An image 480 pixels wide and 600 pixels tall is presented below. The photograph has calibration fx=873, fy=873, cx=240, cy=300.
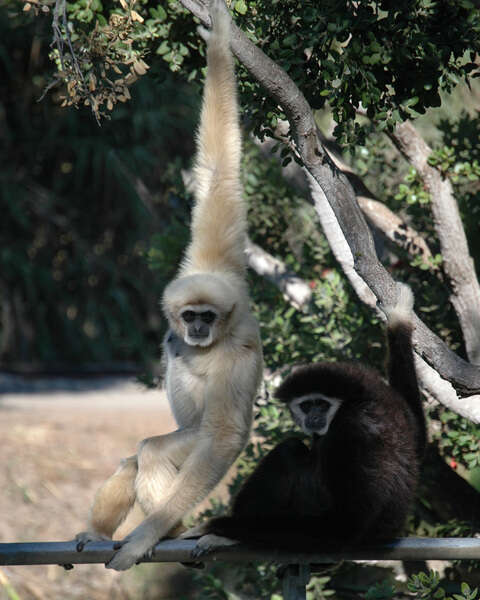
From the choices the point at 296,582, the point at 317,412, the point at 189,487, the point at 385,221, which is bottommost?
the point at 296,582

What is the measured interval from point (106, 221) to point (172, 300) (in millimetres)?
9743

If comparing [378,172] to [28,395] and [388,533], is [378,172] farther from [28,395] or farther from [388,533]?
[28,395]

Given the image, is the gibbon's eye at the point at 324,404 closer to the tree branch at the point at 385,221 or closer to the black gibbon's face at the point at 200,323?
the black gibbon's face at the point at 200,323

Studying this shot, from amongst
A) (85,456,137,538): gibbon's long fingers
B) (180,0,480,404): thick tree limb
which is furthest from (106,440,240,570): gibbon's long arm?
(180,0,480,404): thick tree limb

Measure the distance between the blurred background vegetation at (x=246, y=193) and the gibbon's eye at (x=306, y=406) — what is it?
71 cm

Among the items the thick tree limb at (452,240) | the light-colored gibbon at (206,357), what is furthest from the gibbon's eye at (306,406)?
the thick tree limb at (452,240)

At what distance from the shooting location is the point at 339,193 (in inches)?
107

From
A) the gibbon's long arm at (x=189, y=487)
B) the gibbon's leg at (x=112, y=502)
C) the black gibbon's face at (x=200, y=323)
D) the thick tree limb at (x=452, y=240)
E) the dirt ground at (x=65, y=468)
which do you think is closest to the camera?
the gibbon's long arm at (x=189, y=487)

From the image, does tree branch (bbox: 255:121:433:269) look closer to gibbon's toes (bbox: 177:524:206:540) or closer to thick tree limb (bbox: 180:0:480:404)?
thick tree limb (bbox: 180:0:480:404)

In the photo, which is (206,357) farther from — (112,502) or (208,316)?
(112,502)

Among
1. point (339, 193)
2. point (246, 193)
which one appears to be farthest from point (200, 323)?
point (246, 193)

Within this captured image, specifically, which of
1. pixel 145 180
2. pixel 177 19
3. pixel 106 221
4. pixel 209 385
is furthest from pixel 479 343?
pixel 106 221

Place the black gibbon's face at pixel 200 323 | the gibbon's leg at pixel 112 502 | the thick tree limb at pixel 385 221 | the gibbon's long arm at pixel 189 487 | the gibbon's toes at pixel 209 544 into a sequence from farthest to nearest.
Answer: the thick tree limb at pixel 385 221, the gibbon's leg at pixel 112 502, the black gibbon's face at pixel 200 323, the gibbon's long arm at pixel 189 487, the gibbon's toes at pixel 209 544

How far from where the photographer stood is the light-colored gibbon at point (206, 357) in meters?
2.99
